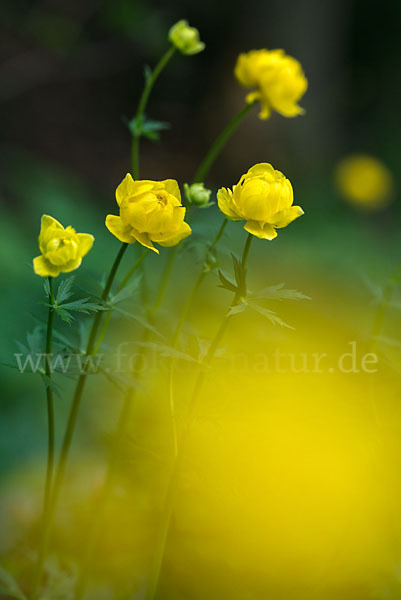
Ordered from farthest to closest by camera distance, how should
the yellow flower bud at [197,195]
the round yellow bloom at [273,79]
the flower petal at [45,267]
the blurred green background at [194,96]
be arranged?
the blurred green background at [194,96], the round yellow bloom at [273,79], the yellow flower bud at [197,195], the flower petal at [45,267]

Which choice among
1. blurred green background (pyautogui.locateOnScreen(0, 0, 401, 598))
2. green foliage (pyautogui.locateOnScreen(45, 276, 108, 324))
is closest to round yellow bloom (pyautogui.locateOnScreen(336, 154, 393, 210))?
blurred green background (pyautogui.locateOnScreen(0, 0, 401, 598))

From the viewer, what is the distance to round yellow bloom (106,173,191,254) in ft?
1.74

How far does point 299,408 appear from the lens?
82 centimetres

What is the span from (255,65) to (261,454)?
1.57ft

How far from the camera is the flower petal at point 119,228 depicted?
0.55 m

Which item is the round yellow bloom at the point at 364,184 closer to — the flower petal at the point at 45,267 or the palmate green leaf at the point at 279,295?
the palmate green leaf at the point at 279,295

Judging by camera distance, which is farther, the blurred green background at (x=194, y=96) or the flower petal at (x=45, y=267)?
the blurred green background at (x=194, y=96)

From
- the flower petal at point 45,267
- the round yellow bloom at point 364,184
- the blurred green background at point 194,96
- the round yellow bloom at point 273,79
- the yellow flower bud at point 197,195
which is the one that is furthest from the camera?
the blurred green background at point 194,96

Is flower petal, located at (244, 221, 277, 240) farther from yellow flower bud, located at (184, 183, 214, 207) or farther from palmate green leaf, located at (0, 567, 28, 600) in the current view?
palmate green leaf, located at (0, 567, 28, 600)

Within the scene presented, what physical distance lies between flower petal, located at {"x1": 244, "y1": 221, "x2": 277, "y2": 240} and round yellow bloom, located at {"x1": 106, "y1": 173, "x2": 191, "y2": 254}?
0.17 feet

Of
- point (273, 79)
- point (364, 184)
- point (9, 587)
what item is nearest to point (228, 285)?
point (273, 79)

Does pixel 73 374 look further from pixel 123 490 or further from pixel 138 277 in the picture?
pixel 123 490

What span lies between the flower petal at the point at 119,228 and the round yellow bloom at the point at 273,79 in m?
0.32

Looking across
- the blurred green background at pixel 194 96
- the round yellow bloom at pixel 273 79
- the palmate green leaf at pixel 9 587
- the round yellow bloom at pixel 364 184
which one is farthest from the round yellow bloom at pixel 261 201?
the round yellow bloom at pixel 364 184
